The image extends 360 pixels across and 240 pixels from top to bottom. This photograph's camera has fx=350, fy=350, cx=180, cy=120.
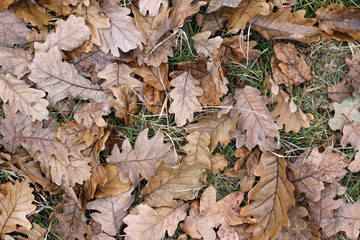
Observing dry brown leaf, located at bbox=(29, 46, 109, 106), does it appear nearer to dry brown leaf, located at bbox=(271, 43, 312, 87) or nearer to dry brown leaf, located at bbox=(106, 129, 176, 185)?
dry brown leaf, located at bbox=(106, 129, 176, 185)

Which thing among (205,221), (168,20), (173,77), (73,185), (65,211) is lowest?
(205,221)

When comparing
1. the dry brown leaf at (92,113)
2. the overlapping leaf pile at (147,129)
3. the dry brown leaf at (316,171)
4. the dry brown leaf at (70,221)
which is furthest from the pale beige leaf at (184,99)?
the dry brown leaf at (70,221)

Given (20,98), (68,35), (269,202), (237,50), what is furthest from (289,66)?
(20,98)

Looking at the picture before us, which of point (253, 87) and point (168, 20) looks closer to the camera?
point (168, 20)

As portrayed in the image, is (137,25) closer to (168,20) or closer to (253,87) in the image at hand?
(168,20)

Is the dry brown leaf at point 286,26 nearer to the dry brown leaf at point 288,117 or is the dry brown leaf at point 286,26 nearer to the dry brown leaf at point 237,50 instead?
the dry brown leaf at point 237,50

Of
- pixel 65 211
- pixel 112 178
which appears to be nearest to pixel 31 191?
pixel 65 211
